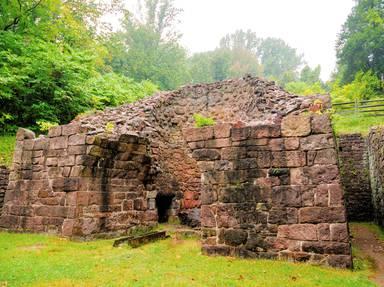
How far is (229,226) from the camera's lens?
6.55 meters

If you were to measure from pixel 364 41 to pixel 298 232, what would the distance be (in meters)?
30.7

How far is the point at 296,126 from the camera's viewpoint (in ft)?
20.5

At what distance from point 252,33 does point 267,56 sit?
5.76 metres

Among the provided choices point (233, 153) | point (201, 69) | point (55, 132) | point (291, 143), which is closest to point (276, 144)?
point (291, 143)

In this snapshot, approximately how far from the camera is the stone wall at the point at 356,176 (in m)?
13.4

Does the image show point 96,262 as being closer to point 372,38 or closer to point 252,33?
point 372,38

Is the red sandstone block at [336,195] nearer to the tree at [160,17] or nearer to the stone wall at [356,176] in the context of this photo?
the stone wall at [356,176]

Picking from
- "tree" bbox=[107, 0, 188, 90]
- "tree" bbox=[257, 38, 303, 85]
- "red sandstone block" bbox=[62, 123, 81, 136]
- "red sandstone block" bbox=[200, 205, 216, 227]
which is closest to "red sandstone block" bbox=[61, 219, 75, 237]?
"red sandstone block" bbox=[62, 123, 81, 136]

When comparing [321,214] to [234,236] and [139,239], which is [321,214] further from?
[139,239]

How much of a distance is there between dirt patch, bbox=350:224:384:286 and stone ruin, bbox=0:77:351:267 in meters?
0.62

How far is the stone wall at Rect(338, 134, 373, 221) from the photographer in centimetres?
1340

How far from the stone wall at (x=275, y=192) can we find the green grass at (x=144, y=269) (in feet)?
1.14

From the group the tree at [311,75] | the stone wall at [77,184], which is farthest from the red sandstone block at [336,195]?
the tree at [311,75]

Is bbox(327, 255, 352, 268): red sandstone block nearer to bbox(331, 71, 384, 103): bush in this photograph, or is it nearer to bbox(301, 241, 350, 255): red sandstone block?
bbox(301, 241, 350, 255): red sandstone block
